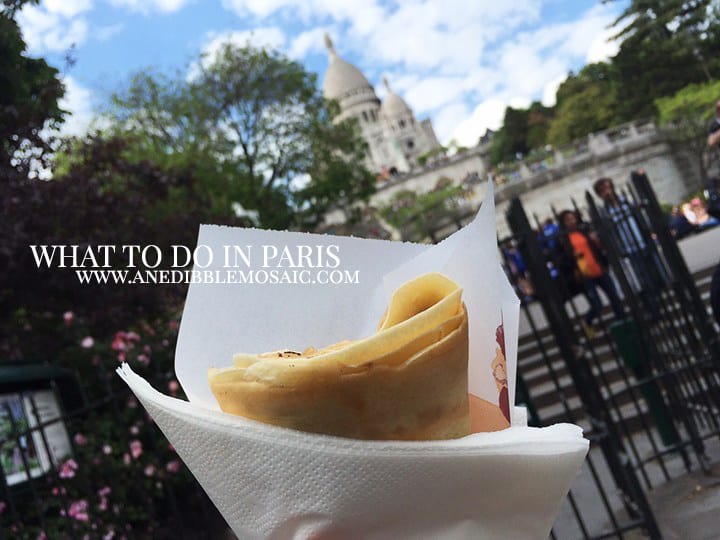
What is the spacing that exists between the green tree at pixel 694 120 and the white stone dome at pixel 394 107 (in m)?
54.3

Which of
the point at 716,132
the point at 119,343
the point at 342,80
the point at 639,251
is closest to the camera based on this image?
the point at 716,132

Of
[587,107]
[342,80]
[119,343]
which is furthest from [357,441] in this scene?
[342,80]

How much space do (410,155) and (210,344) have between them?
284ft

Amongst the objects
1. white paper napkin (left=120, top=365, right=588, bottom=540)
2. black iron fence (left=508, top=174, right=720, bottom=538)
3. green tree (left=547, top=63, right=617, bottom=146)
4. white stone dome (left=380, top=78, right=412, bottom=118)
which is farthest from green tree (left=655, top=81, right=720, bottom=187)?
white stone dome (left=380, top=78, right=412, bottom=118)

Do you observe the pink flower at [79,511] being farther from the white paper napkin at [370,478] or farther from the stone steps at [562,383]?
the white paper napkin at [370,478]

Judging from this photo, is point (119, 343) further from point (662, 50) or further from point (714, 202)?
point (662, 50)

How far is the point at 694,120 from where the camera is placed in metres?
35.0

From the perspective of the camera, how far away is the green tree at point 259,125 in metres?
19.5

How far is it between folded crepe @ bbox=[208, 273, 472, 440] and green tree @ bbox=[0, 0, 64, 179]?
5.88 metres

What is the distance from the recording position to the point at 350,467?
0.71 meters

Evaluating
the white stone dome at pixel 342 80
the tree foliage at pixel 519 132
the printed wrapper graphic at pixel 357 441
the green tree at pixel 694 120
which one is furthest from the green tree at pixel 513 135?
the printed wrapper graphic at pixel 357 441

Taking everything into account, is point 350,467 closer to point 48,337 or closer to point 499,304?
point 499,304

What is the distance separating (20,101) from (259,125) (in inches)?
531

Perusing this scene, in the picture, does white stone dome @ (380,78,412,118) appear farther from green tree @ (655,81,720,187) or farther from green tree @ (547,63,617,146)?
green tree @ (655,81,720,187)
